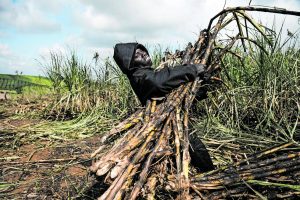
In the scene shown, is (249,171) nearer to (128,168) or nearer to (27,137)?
(128,168)

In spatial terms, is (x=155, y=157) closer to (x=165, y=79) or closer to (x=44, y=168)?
(x=165, y=79)

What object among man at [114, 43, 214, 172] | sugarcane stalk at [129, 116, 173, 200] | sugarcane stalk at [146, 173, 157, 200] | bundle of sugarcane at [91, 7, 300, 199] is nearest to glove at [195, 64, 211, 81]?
man at [114, 43, 214, 172]

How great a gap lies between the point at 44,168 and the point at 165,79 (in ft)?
5.70

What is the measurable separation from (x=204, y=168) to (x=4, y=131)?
3280 mm

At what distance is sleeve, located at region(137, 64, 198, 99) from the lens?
2643mm

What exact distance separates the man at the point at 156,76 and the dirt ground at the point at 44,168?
771 mm

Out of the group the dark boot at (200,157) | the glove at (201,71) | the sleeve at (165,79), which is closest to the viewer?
the dark boot at (200,157)

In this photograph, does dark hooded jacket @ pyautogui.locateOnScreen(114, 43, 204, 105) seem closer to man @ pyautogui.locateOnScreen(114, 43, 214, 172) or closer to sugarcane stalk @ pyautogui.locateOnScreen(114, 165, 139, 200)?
man @ pyautogui.locateOnScreen(114, 43, 214, 172)

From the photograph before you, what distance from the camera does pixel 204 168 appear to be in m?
2.48

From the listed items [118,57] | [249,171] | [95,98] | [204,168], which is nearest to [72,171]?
[118,57]

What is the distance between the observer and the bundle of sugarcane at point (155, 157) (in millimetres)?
1970

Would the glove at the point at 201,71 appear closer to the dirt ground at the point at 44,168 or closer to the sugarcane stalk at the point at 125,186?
the sugarcane stalk at the point at 125,186

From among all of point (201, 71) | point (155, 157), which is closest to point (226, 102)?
point (201, 71)

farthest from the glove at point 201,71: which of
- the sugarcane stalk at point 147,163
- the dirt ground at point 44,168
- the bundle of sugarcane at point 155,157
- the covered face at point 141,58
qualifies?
the dirt ground at point 44,168
